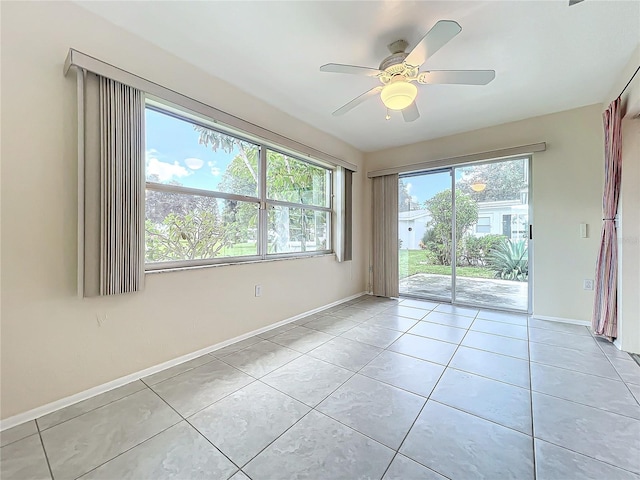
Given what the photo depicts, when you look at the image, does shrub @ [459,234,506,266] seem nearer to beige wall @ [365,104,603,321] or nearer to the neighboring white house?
the neighboring white house

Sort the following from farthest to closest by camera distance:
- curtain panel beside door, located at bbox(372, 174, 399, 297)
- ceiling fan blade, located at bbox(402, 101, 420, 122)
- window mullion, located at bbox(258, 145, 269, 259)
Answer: curtain panel beside door, located at bbox(372, 174, 399, 297), window mullion, located at bbox(258, 145, 269, 259), ceiling fan blade, located at bbox(402, 101, 420, 122)

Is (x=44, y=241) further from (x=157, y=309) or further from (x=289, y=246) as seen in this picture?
(x=289, y=246)

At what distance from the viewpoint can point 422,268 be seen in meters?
4.33

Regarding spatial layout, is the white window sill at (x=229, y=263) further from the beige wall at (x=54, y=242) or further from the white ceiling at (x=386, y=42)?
the white ceiling at (x=386, y=42)

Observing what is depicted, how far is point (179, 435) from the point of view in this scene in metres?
1.40

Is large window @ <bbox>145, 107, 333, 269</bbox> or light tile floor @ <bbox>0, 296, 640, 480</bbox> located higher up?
large window @ <bbox>145, 107, 333, 269</bbox>

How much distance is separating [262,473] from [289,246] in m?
2.43

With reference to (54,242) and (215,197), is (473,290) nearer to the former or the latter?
(215,197)

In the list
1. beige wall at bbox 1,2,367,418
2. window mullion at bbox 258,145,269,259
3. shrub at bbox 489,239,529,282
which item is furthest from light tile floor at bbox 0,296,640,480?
shrub at bbox 489,239,529,282

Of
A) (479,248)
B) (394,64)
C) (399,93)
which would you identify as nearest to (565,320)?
(479,248)

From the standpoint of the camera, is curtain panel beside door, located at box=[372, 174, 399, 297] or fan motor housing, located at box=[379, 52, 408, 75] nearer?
fan motor housing, located at box=[379, 52, 408, 75]

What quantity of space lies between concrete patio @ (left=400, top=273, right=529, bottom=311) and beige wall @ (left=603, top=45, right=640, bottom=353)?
1063 millimetres

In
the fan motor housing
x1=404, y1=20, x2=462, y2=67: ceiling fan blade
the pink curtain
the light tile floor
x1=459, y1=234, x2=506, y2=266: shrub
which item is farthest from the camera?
x1=459, y1=234, x2=506, y2=266: shrub

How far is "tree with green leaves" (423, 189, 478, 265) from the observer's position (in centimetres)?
384
